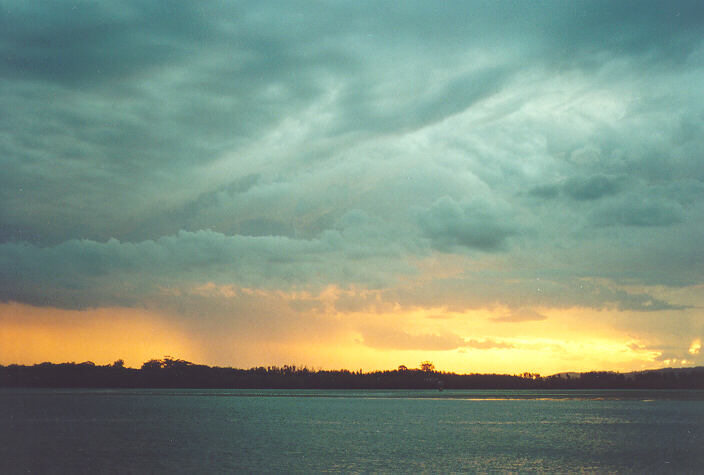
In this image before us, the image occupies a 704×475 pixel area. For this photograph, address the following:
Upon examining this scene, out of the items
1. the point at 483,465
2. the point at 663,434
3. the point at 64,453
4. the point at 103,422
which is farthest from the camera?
the point at 103,422

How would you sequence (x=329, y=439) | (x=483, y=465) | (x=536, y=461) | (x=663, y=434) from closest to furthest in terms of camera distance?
(x=483, y=465) → (x=536, y=461) → (x=329, y=439) → (x=663, y=434)

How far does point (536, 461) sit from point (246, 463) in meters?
27.3

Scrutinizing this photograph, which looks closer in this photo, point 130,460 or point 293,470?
point 293,470

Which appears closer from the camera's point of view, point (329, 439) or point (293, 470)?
point (293, 470)

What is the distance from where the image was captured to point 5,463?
5762 cm

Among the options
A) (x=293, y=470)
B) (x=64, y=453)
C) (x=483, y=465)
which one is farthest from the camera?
(x=64, y=453)

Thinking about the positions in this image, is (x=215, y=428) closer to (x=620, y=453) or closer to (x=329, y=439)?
(x=329, y=439)

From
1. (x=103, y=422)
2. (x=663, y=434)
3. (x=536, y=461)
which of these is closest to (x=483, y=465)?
(x=536, y=461)

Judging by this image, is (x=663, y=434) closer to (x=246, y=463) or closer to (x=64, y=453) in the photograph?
(x=246, y=463)

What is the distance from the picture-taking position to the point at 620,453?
228 feet

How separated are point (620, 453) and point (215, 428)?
199 ft

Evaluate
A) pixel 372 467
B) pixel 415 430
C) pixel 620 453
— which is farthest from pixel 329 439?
pixel 620 453

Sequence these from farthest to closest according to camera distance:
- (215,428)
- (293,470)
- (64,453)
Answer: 1. (215,428)
2. (64,453)
3. (293,470)

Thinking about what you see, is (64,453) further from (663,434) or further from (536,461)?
(663,434)
